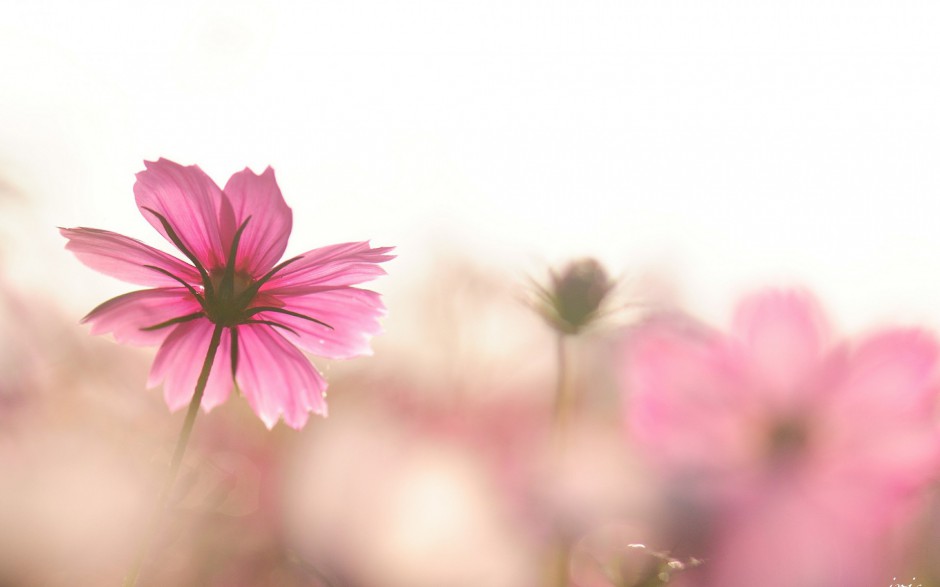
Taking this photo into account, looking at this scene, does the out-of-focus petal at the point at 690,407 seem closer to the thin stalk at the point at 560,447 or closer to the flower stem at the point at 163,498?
the thin stalk at the point at 560,447

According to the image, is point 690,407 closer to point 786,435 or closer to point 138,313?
point 786,435

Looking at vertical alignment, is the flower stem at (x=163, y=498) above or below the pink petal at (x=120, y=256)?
below

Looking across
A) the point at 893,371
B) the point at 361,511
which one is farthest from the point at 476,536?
the point at 893,371

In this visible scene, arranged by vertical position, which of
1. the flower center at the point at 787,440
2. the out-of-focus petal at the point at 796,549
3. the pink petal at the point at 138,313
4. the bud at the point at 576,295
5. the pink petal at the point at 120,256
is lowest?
the out-of-focus petal at the point at 796,549

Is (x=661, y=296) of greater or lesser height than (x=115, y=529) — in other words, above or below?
above

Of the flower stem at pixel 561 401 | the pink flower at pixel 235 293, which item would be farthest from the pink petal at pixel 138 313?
the flower stem at pixel 561 401

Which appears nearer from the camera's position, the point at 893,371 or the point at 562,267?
the point at 893,371

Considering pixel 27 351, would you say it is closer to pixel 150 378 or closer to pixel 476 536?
pixel 150 378
